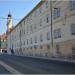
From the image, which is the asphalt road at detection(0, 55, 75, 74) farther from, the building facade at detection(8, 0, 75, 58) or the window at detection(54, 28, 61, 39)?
the window at detection(54, 28, 61, 39)

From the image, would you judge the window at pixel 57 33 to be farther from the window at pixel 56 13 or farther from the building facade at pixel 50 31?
the window at pixel 56 13

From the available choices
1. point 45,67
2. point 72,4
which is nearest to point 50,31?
point 72,4

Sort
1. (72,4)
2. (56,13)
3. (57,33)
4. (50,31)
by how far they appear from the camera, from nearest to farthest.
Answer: (72,4) → (57,33) → (56,13) → (50,31)

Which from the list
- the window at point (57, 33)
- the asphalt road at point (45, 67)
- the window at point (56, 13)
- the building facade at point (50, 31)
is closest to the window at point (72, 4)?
the building facade at point (50, 31)

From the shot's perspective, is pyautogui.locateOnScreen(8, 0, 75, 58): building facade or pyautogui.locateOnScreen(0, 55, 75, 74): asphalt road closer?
pyautogui.locateOnScreen(0, 55, 75, 74): asphalt road

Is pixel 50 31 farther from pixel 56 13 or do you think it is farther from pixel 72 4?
pixel 72 4

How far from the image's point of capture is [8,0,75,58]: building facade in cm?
4424

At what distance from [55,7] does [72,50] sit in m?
11.9

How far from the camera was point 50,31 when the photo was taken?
5506 cm

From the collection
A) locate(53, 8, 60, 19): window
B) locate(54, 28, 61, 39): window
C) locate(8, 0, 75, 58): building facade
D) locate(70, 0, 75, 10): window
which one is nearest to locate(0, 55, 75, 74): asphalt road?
locate(8, 0, 75, 58): building facade

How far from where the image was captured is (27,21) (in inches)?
3201

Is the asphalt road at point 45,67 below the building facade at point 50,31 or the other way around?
below

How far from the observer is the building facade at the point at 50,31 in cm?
4424

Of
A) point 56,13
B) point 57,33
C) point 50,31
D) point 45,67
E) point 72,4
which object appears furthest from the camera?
point 50,31
